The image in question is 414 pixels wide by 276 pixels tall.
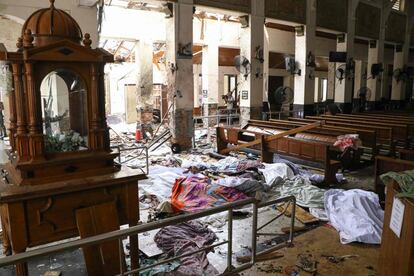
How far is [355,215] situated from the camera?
4371 mm

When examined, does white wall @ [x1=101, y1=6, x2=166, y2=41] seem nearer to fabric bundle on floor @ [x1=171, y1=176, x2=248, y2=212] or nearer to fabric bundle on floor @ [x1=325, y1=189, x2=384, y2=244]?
fabric bundle on floor @ [x1=171, y1=176, x2=248, y2=212]

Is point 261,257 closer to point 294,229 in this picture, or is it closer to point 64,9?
point 294,229

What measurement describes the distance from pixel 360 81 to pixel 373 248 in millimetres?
16166

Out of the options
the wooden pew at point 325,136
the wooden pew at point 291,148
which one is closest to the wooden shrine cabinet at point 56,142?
the wooden pew at point 291,148

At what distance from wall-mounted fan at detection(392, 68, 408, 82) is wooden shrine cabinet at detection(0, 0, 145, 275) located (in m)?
19.9

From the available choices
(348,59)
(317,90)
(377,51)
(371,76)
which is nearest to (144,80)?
(348,59)

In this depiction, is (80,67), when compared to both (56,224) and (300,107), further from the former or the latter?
(300,107)

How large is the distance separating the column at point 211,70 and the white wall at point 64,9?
7.99 metres

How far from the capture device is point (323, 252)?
3.77 m

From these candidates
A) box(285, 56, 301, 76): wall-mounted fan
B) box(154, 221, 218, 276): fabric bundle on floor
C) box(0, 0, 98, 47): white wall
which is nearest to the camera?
box(154, 221, 218, 276): fabric bundle on floor

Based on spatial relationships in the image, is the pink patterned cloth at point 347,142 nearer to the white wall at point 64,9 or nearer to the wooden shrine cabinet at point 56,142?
the wooden shrine cabinet at point 56,142

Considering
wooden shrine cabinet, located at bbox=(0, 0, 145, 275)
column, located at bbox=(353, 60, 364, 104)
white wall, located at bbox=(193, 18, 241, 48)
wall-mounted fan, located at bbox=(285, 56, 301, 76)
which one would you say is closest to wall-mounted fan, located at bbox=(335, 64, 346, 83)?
column, located at bbox=(353, 60, 364, 104)

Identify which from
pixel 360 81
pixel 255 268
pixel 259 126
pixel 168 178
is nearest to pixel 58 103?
pixel 255 268

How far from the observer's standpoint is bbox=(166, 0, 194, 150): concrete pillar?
953cm
